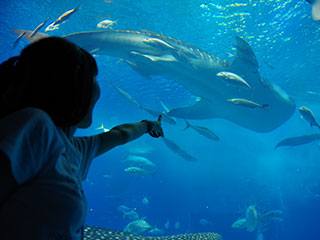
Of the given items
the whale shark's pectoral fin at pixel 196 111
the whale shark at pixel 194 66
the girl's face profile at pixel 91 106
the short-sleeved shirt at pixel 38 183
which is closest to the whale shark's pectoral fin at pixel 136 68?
the whale shark at pixel 194 66

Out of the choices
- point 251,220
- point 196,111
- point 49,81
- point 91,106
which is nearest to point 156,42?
point 91,106

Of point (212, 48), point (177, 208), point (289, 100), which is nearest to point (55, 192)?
point (289, 100)

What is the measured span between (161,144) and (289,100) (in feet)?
78.2

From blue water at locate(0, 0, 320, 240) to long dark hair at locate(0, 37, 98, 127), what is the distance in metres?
7.68

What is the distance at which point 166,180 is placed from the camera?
1217 inches

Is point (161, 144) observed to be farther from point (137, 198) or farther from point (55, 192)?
point (55, 192)

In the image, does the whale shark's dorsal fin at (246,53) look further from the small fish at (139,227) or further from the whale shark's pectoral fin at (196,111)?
the small fish at (139,227)

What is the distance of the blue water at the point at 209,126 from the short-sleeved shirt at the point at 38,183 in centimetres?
794

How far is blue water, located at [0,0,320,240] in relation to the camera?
26.3 ft

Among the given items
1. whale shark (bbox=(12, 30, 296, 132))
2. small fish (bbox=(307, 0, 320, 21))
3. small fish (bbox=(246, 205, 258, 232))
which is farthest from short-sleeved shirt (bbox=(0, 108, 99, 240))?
small fish (bbox=(246, 205, 258, 232))

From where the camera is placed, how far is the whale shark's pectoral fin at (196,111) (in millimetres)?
9032

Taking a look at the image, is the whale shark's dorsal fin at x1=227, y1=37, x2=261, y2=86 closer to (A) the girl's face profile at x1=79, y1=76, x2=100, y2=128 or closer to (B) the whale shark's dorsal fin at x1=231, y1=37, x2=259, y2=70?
(B) the whale shark's dorsal fin at x1=231, y1=37, x2=259, y2=70

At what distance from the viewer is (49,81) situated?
779 mm

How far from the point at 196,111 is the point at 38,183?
9754 millimetres
